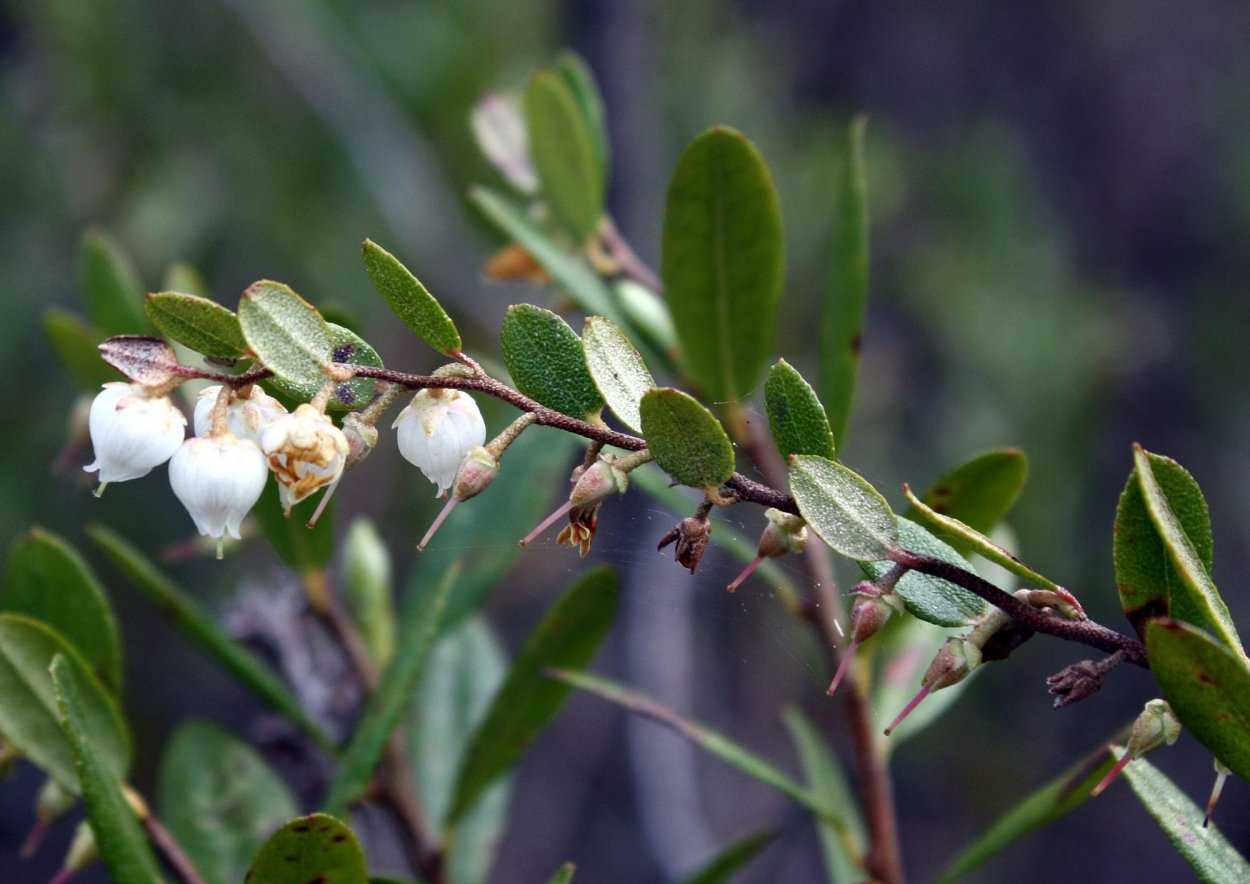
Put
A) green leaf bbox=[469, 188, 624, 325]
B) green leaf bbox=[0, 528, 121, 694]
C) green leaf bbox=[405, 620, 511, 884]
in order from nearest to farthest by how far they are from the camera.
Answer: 1. green leaf bbox=[0, 528, 121, 694]
2. green leaf bbox=[469, 188, 624, 325]
3. green leaf bbox=[405, 620, 511, 884]

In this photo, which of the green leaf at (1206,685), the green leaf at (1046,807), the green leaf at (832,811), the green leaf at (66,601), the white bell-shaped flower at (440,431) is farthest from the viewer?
the green leaf at (832,811)

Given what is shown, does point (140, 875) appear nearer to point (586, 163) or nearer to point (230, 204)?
point (586, 163)

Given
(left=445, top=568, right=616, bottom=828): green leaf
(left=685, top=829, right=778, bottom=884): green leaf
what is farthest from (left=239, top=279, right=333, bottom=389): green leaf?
(left=685, top=829, right=778, bottom=884): green leaf

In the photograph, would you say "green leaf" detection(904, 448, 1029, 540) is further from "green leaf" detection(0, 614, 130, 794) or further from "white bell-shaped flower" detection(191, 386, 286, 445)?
"green leaf" detection(0, 614, 130, 794)

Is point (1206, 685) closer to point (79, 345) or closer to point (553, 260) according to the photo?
point (553, 260)

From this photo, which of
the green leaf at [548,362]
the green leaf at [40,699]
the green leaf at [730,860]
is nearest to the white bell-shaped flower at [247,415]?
the green leaf at [548,362]

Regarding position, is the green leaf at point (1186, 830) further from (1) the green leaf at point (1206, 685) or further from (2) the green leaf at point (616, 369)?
(2) the green leaf at point (616, 369)

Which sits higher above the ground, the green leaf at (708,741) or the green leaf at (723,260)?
the green leaf at (723,260)
